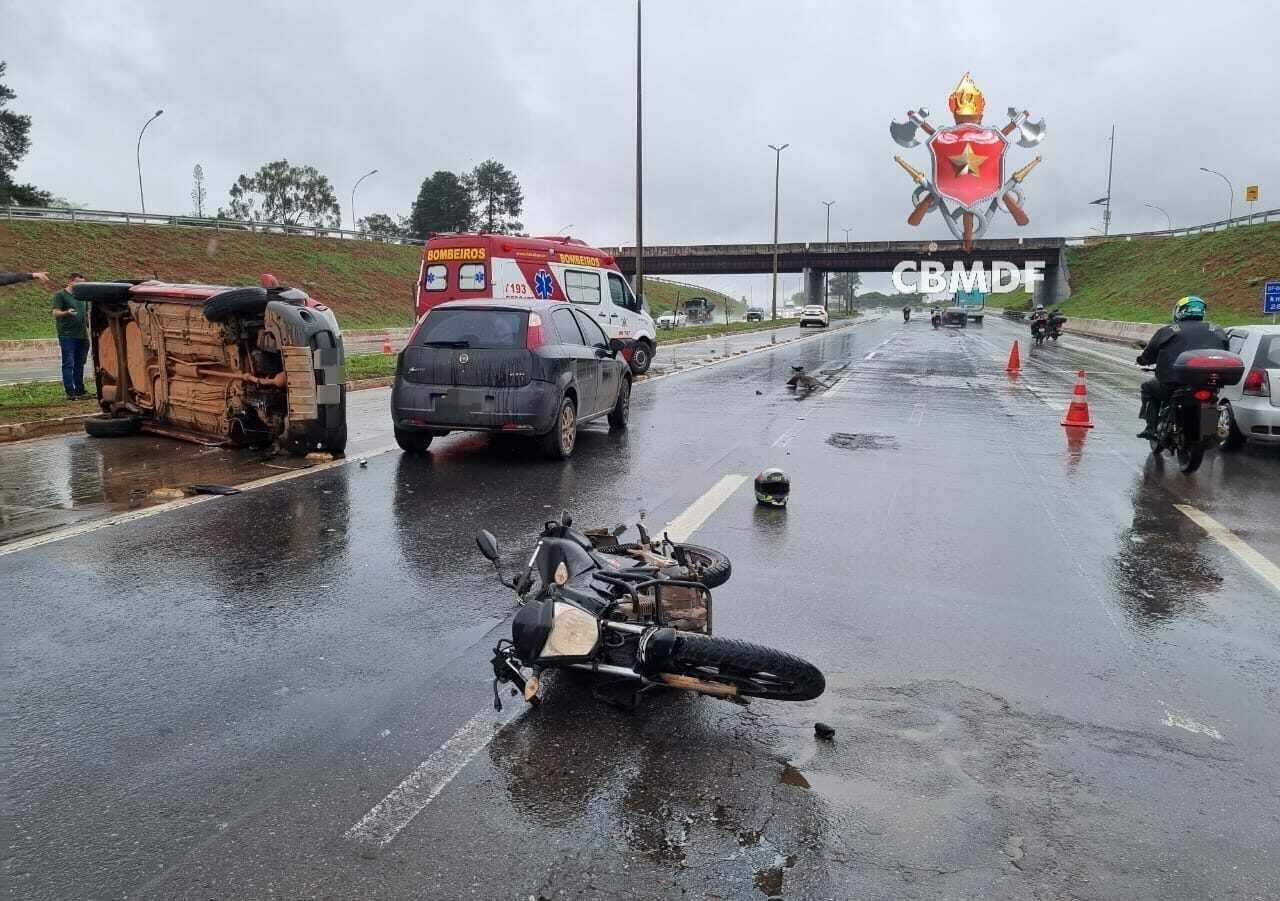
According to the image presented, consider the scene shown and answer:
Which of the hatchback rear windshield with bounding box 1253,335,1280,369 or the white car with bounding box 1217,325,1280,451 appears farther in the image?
the hatchback rear windshield with bounding box 1253,335,1280,369

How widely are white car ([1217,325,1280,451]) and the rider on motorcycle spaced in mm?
704

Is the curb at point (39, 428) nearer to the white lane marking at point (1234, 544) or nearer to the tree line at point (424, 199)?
the white lane marking at point (1234, 544)

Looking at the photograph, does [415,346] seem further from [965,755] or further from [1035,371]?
[1035,371]

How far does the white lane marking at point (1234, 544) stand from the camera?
6445mm

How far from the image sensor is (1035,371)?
25141mm

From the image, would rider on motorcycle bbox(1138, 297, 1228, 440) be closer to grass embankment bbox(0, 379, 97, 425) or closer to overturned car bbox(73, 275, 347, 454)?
overturned car bbox(73, 275, 347, 454)

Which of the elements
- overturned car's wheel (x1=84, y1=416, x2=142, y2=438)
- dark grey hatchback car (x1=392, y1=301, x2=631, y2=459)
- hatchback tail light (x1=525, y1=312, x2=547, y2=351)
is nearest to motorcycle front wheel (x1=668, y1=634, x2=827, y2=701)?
dark grey hatchback car (x1=392, y1=301, x2=631, y2=459)

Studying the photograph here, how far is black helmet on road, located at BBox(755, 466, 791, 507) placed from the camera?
8.13 metres

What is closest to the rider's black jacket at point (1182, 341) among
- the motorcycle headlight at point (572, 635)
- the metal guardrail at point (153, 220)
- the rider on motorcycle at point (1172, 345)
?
the rider on motorcycle at point (1172, 345)

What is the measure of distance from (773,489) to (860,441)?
168 inches

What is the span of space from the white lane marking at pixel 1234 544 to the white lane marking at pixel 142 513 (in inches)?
305

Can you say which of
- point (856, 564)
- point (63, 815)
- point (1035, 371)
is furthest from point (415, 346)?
point (1035, 371)

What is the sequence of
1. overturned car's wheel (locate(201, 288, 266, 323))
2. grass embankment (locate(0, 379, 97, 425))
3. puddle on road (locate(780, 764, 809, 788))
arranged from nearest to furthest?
puddle on road (locate(780, 764, 809, 788)) → overturned car's wheel (locate(201, 288, 266, 323)) → grass embankment (locate(0, 379, 97, 425))

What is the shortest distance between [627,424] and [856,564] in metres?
7.38
